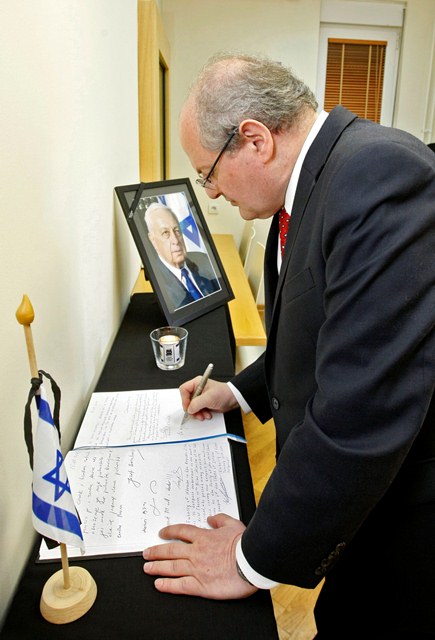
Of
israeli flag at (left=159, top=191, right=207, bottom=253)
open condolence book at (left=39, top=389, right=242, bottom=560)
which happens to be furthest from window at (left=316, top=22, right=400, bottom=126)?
open condolence book at (left=39, top=389, right=242, bottom=560)

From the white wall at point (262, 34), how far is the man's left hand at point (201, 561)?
3595 millimetres

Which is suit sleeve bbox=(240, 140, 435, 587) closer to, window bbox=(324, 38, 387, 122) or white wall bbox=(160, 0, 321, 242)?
white wall bbox=(160, 0, 321, 242)

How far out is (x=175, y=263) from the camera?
162 cm

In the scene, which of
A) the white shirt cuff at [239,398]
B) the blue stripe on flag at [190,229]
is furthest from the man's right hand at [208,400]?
the blue stripe on flag at [190,229]

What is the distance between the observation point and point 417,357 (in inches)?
24.0

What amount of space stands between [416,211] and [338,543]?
442mm

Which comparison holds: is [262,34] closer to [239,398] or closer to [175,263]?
[175,263]

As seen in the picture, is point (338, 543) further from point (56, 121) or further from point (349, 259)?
point (56, 121)

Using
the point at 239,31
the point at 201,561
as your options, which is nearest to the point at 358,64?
the point at 239,31

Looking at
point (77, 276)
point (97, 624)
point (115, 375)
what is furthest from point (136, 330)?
point (97, 624)

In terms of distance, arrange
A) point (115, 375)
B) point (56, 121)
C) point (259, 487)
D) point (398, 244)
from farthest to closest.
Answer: point (259, 487), point (115, 375), point (56, 121), point (398, 244)

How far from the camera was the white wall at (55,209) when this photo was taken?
0.70m

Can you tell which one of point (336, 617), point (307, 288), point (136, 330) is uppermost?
point (307, 288)

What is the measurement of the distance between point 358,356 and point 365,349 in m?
0.01
